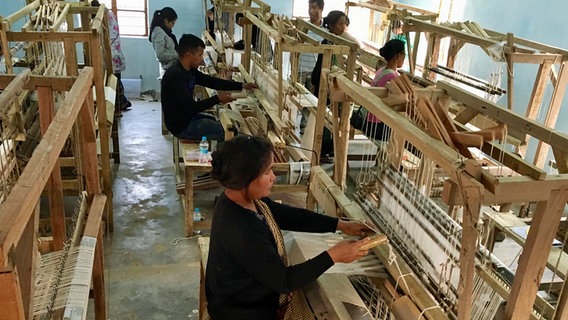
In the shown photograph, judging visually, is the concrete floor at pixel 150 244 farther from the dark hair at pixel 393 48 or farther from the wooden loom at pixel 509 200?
the wooden loom at pixel 509 200

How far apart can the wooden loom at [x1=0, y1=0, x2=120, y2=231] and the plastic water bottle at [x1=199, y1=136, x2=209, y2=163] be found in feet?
2.48

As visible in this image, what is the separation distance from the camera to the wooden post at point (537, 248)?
55.0 inches

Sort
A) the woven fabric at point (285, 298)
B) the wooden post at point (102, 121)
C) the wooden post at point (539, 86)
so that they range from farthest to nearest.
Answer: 1. the wooden post at point (539, 86)
2. the wooden post at point (102, 121)
3. the woven fabric at point (285, 298)

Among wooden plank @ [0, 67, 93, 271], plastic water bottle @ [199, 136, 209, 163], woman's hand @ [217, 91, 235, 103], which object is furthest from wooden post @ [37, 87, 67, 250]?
woman's hand @ [217, 91, 235, 103]

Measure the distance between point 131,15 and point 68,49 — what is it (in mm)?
5825

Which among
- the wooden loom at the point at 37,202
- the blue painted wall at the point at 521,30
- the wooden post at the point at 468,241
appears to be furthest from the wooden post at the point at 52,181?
the blue painted wall at the point at 521,30

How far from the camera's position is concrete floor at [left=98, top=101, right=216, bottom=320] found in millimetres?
3498

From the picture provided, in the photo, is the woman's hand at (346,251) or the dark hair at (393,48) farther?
the dark hair at (393,48)

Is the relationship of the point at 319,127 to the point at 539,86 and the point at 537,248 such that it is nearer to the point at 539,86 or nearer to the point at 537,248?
the point at 537,248

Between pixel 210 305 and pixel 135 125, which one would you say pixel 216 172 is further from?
pixel 135 125

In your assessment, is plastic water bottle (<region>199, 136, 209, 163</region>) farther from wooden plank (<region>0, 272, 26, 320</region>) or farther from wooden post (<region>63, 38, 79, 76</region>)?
wooden plank (<region>0, 272, 26, 320</region>)

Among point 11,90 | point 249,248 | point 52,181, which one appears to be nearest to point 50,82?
point 11,90

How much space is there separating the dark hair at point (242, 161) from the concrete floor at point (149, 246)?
1869 millimetres

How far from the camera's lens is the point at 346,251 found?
1844mm
